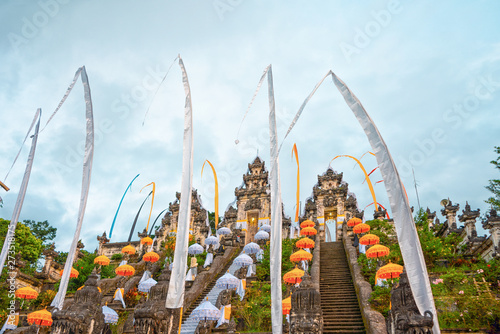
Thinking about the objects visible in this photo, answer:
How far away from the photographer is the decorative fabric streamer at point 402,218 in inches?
218

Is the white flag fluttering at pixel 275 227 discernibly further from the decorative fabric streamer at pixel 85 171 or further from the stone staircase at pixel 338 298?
the stone staircase at pixel 338 298

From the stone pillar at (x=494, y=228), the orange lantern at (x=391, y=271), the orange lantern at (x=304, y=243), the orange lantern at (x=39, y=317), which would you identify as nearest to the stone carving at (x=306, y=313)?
the orange lantern at (x=391, y=271)

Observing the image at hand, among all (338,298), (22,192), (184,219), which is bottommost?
(338,298)

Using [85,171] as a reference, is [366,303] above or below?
below

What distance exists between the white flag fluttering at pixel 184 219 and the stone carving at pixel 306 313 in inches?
120

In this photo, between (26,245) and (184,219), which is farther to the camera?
(26,245)

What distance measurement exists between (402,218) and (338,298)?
8.36 m

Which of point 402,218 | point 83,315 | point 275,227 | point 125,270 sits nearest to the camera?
point 402,218

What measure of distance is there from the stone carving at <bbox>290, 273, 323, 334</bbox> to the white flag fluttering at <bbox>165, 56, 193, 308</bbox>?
10.0 feet

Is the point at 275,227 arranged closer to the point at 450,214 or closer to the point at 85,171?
the point at 85,171

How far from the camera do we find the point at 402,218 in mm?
6043

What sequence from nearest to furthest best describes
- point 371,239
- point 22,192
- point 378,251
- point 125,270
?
point 22,192 → point 378,251 → point 371,239 → point 125,270

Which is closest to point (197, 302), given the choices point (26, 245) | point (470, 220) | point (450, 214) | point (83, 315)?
point (83, 315)

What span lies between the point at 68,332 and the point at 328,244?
17.0m
